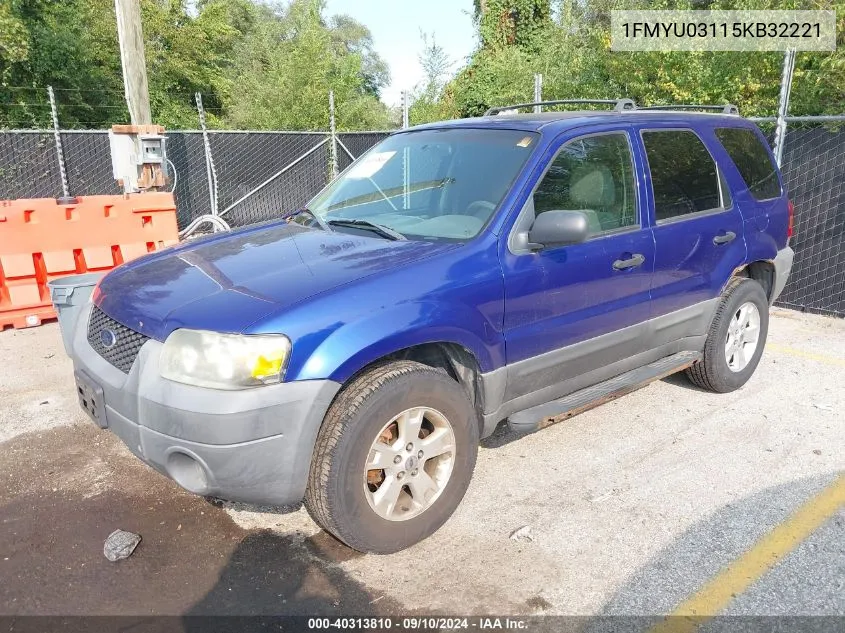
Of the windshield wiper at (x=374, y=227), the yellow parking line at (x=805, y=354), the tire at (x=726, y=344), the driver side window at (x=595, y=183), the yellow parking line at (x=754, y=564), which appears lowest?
the yellow parking line at (x=754, y=564)

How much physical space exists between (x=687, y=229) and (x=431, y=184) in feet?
5.39

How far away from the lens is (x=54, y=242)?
6.38 meters

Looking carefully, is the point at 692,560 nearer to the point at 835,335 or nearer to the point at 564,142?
the point at 564,142

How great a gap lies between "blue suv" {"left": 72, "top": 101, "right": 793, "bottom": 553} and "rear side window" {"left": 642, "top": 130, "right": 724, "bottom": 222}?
0.02m

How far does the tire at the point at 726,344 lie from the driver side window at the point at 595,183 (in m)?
1.23

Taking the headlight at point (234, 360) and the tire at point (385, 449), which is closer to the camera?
the headlight at point (234, 360)

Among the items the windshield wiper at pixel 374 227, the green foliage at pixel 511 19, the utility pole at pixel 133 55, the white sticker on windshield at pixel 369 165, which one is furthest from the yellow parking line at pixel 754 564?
Answer: the green foliage at pixel 511 19

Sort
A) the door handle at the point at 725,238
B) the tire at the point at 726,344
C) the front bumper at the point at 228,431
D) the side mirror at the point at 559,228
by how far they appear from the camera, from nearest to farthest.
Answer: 1. the front bumper at the point at 228,431
2. the side mirror at the point at 559,228
3. the door handle at the point at 725,238
4. the tire at the point at 726,344

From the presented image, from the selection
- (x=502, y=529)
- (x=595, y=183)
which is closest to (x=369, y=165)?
(x=595, y=183)

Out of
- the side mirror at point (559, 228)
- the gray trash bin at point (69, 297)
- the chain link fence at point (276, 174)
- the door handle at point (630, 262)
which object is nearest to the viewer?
the side mirror at point (559, 228)

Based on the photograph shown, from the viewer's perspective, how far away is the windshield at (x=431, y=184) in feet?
11.1

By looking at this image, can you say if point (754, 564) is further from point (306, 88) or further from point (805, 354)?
point (306, 88)

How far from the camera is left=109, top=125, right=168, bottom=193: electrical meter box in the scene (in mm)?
8805

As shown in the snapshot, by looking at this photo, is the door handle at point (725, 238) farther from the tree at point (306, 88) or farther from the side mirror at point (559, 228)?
the tree at point (306, 88)
